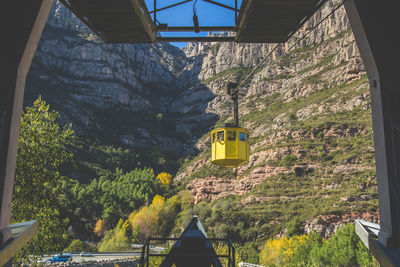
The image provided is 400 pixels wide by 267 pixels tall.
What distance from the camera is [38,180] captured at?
1041 centimetres

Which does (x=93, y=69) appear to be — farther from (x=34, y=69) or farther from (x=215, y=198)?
(x=215, y=198)

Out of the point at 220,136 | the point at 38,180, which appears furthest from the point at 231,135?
the point at 38,180

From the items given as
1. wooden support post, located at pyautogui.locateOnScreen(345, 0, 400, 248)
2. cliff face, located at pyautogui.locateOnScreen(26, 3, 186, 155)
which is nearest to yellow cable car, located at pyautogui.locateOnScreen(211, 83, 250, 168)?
wooden support post, located at pyautogui.locateOnScreen(345, 0, 400, 248)

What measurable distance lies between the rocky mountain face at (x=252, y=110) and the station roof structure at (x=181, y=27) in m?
32.6

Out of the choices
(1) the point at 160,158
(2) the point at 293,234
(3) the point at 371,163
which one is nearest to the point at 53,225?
(2) the point at 293,234

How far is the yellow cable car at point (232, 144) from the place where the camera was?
11.0 meters

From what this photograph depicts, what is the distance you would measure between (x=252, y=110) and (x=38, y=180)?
77756 mm

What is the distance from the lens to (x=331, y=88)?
67.1 metres

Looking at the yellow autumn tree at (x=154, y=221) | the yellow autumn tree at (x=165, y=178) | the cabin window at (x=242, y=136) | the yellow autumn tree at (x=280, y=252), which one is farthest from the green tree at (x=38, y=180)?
the yellow autumn tree at (x=165, y=178)

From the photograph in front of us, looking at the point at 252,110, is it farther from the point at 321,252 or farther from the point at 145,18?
the point at 145,18

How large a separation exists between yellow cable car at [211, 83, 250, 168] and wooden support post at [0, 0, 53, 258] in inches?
323

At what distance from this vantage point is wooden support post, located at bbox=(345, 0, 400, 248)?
120 inches

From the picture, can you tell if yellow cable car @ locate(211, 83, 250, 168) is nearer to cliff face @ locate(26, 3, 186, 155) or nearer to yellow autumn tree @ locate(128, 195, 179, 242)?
yellow autumn tree @ locate(128, 195, 179, 242)

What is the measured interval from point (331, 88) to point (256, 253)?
44.4 metres
